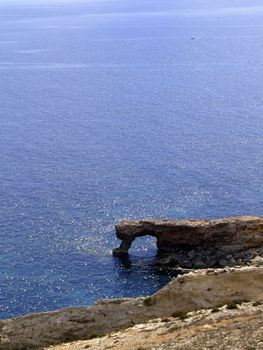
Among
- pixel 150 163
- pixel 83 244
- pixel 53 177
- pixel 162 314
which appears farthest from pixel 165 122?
pixel 162 314

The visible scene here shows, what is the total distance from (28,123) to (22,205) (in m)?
63.6

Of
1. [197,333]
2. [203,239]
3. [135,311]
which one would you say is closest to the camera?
[197,333]

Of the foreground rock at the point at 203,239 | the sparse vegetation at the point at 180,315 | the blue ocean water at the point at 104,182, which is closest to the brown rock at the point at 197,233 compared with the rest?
the foreground rock at the point at 203,239

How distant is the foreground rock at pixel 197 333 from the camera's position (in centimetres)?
4166

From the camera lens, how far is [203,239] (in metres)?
98.8

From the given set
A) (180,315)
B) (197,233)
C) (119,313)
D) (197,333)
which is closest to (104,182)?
(197,233)

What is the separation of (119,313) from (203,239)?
154 feet

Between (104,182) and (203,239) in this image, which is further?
(104,182)

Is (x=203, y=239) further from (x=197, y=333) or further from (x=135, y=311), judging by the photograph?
(x=197, y=333)

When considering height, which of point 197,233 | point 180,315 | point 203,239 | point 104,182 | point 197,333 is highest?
point 197,333

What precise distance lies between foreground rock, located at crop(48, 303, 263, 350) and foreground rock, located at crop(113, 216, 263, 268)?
45.8 m

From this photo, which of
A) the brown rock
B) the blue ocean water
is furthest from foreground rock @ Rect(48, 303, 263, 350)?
the brown rock

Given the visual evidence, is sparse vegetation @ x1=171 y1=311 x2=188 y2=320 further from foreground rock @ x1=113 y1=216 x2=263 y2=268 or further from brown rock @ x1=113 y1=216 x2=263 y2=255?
brown rock @ x1=113 y1=216 x2=263 y2=255

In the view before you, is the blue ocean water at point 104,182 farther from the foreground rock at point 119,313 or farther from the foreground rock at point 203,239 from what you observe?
the foreground rock at point 119,313
